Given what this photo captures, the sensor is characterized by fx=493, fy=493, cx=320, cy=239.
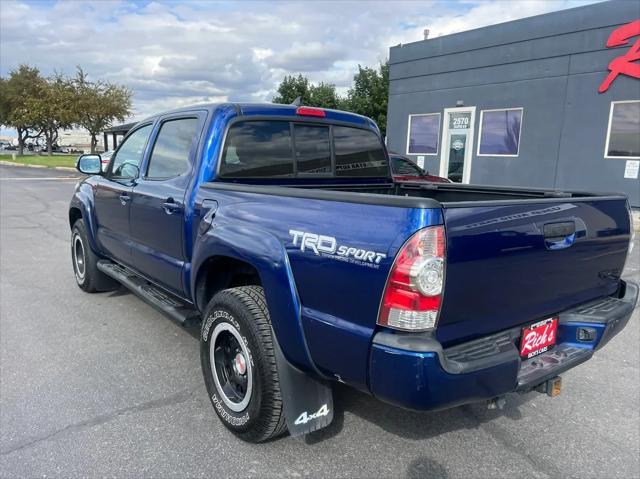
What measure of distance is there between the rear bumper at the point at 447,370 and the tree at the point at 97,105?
45.7 metres

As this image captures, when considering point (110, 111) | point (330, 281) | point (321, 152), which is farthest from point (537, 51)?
point (110, 111)

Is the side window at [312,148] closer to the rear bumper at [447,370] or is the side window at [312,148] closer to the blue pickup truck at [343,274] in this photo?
the blue pickup truck at [343,274]

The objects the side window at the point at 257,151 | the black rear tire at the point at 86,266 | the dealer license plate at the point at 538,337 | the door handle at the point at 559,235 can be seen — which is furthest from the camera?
the black rear tire at the point at 86,266

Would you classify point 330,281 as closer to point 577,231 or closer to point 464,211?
point 464,211

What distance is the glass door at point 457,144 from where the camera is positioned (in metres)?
15.3

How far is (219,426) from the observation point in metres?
2.98

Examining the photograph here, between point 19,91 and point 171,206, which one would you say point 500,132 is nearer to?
point 171,206

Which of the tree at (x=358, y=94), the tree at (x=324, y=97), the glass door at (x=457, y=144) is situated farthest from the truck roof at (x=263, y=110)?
the tree at (x=324, y=97)

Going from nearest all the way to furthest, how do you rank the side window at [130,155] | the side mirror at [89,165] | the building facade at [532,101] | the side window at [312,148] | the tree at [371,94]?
the side window at [312,148], the side window at [130,155], the side mirror at [89,165], the building facade at [532,101], the tree at [371,94]

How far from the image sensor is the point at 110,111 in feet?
141

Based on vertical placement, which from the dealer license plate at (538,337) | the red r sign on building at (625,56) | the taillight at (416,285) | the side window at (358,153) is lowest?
the dealer license plate at (538,337)

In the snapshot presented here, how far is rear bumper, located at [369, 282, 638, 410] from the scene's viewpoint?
1.96m

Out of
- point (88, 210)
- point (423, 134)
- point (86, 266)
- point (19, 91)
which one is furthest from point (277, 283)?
point (19, 91)

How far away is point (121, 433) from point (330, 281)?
5.53 ft
